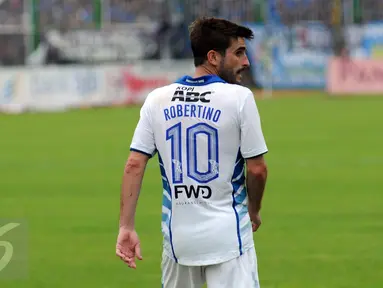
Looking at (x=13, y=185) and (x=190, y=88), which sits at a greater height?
(x=190, y=88)

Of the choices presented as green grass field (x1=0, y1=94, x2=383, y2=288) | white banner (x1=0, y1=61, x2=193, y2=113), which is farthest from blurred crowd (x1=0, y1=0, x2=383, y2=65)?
green grass field (x1=0, y1=94, x2=383, y2=288)

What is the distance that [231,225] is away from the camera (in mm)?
4980

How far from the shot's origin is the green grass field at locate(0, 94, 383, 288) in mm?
9273

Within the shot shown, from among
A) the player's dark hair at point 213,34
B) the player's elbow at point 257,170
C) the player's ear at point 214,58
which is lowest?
the player's elbow at point 257,170

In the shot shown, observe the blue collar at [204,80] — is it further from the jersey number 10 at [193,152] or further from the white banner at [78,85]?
Result: the white banner at [78,85]

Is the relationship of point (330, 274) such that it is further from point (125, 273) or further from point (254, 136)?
point (254, 136)

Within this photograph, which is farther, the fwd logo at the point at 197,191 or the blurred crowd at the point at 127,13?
the blurred crowd at the point at 127,13

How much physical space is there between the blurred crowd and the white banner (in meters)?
7.55

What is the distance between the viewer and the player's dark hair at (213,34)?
4.93 metres

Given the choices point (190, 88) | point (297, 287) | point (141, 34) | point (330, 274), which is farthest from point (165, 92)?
point (141, 34)

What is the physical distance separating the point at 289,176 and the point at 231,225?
12.4 metres

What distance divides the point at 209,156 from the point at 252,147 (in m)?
0.20

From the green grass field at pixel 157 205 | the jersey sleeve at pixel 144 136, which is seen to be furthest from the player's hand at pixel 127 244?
the green grass field at pixel 157 205

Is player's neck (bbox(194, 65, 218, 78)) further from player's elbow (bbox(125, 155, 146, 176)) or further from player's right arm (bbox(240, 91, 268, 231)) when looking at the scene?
player's elbow (bbox(125, 155, 146, 176))
